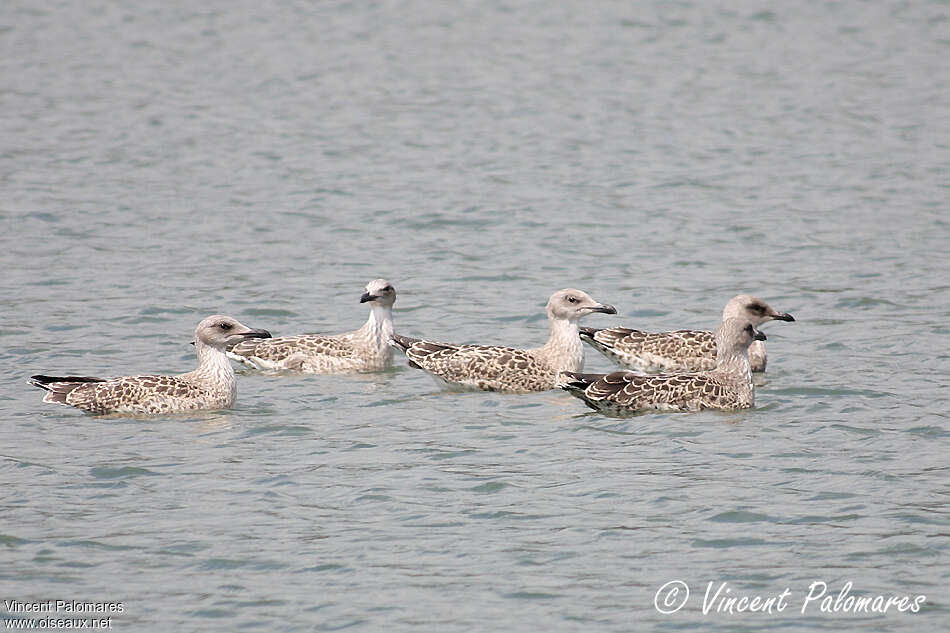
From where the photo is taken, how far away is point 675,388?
15.0 metres

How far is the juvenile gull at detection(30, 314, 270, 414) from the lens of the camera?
1469 cm

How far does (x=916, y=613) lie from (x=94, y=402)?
786 centimetres

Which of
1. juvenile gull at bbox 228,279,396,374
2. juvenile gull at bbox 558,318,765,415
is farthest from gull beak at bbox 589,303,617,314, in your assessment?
juvenile gull at bbox 228,279,396,374

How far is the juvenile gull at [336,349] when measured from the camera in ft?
55.8

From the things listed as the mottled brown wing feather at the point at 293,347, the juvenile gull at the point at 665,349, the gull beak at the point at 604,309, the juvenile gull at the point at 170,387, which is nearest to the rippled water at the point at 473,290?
the juvenile gull at the point at 170,387

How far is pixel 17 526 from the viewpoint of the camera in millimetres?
11688

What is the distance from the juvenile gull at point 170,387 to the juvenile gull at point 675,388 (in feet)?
10.6

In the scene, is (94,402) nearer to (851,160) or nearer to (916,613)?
(916,613)

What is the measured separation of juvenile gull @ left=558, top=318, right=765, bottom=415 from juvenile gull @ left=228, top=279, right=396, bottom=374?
283cm

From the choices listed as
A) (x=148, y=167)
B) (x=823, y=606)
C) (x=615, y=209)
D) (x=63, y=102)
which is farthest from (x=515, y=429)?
(x=63, y=102)

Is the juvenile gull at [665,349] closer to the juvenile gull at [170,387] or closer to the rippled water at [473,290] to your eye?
the rippled water at [473,290]

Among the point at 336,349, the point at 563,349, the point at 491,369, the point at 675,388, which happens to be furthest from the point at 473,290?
the point at 675,388

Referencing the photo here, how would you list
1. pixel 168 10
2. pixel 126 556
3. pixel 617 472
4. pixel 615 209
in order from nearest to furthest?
pixel 126 556, pixel 617 472, pixel 615 209, pixel 168 10

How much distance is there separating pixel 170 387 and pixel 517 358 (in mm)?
3563
